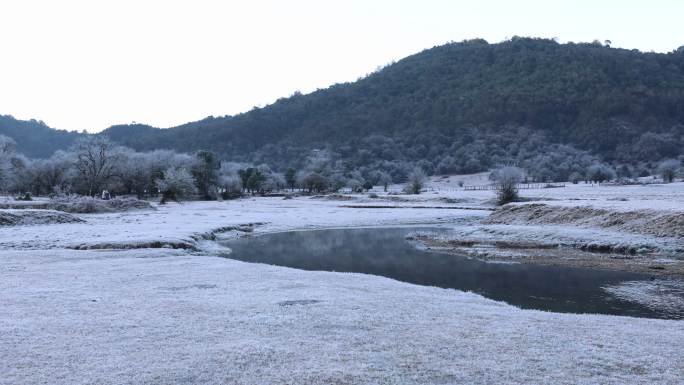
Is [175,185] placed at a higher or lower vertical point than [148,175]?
lower

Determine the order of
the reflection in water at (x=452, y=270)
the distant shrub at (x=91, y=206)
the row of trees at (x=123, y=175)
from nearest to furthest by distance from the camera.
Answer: the reflection in water at (x=452, y=270), the distant shrub at (x=91, y=206), the row of trees at (x=123, y=175)

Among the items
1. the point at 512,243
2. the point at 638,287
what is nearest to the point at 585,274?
the point at 638,287

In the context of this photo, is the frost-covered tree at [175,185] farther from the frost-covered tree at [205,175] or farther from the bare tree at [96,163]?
the frost-covered tree at [205,175]

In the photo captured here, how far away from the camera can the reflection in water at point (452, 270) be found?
68.0 ft

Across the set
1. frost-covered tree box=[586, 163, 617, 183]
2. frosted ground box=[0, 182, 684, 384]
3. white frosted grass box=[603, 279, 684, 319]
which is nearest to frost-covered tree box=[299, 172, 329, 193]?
frost-covered tree box=[586, 163, 617, 183]

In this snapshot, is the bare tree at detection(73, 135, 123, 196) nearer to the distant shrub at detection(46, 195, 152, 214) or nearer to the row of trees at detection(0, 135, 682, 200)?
the row of trees at detection(0, 135, 682, 200)

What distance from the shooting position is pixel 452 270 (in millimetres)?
28859

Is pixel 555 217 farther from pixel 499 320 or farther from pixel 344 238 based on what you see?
pixel 499 320

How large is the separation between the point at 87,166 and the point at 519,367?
119m

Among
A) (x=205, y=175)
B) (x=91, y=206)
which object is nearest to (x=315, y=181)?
(x=205, y=175)

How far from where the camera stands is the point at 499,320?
47.6 feet

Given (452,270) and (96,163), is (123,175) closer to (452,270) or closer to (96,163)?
(96,163)

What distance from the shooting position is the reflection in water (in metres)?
20.7

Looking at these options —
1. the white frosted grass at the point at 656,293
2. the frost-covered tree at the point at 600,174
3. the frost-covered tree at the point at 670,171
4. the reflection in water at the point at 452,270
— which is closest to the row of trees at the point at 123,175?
the reflection in water at the point at 452,270
